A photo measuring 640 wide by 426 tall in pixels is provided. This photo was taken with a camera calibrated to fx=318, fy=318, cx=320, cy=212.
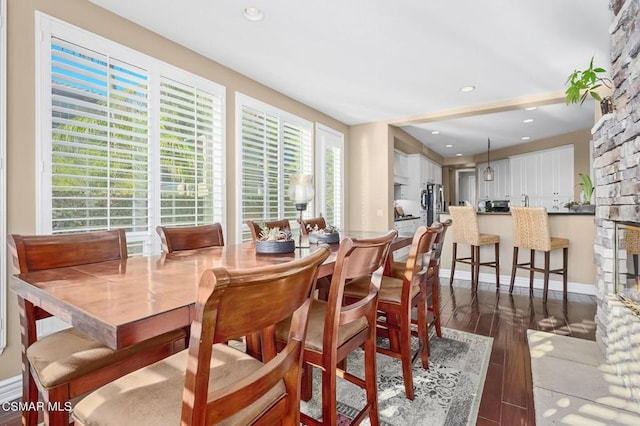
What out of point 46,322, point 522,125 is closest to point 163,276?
point 46,322

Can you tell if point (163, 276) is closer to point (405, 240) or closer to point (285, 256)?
point (285, 256)

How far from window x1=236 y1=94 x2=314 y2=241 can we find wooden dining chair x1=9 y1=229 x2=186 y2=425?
201 centimetres

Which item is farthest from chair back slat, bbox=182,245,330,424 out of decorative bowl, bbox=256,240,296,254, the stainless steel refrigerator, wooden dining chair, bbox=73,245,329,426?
the stainless steel refrigerator

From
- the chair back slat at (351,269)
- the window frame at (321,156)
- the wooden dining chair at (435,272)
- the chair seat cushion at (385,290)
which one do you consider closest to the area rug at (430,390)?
the wooden dining chair at (435,272)

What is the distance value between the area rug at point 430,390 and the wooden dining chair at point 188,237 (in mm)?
1147

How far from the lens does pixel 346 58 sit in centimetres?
320

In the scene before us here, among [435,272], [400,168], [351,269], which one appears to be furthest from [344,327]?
[400,168]

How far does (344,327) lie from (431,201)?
7.32 meters

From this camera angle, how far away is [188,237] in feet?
6.76

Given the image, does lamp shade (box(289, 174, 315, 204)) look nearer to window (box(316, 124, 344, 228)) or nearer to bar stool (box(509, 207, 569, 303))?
window (box(316, 124, 344, 228))

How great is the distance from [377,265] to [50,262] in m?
1.47

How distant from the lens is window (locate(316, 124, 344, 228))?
195 inches

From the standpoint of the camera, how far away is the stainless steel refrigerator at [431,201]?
7750mm

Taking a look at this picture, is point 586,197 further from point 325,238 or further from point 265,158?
point 265,158
